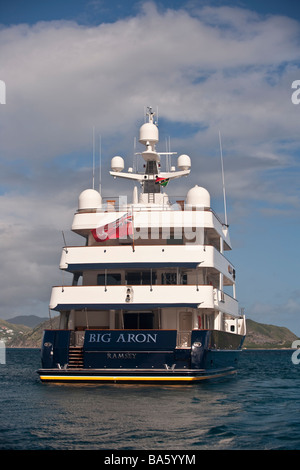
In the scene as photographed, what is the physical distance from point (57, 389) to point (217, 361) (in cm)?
783

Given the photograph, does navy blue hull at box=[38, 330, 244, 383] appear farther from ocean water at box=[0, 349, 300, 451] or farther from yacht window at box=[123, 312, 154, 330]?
yacht window at box=[123, 312, 154, 330]

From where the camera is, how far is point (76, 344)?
82.4 feet

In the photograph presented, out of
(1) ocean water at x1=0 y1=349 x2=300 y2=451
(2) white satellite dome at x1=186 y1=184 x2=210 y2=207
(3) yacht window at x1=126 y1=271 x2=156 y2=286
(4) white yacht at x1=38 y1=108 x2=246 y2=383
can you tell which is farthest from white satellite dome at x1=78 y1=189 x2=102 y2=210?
(1) ocean water at x1=0 y1=349 x2=300 y2=451

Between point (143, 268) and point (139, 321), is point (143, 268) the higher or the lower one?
the higher one

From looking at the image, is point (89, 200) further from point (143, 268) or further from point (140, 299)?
point (140, 299)

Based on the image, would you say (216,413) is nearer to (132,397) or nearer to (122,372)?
(132,397)

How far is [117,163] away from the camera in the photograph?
33594 mm

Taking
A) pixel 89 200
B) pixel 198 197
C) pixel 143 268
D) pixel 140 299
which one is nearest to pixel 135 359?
pixel 140 299

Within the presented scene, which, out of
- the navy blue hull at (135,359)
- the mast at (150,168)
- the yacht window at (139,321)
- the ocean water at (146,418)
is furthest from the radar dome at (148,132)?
the ocean water at (146,418)

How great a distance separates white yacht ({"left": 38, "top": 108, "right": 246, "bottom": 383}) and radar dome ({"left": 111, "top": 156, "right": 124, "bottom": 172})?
4200mm

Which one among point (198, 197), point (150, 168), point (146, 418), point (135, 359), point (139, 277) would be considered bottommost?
point (146, 418)

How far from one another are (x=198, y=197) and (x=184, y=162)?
5.43 m

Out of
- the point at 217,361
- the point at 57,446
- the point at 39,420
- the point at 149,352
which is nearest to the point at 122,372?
the point at 149,352

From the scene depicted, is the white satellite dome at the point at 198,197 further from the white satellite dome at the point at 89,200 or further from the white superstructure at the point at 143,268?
the white satellite dome at the point at 89,200
